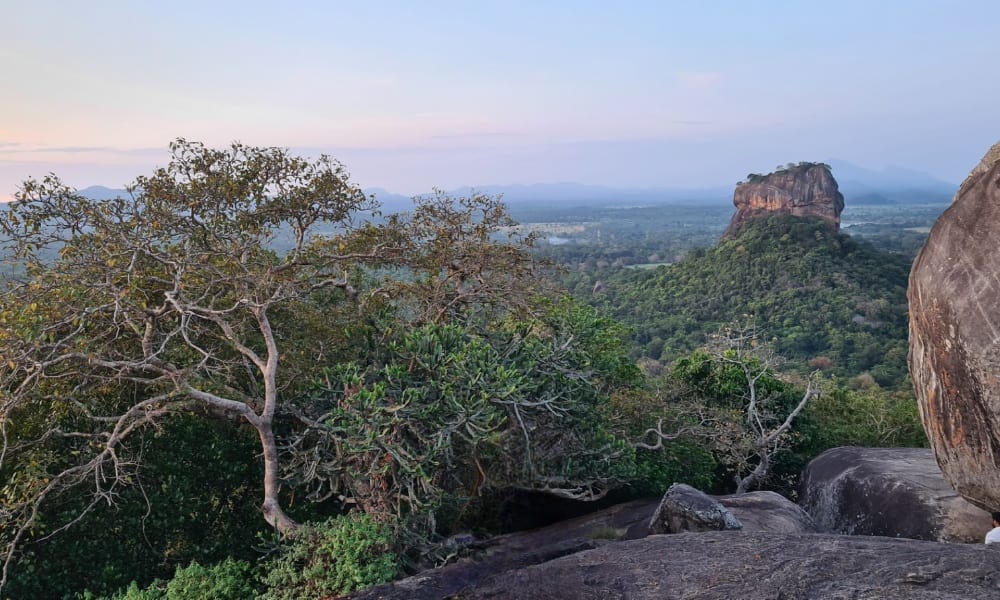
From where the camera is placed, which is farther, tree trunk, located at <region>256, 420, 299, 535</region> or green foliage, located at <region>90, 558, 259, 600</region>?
tree trunk, located at <region>256, 420, 299, 535</region>

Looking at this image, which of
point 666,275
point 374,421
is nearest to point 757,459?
point 374,421

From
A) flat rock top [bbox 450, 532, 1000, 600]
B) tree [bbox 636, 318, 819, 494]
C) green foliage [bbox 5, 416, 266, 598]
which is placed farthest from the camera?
tree [bbox 636, 318, 819, 494]

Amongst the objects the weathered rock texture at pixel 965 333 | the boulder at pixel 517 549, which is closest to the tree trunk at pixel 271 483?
the boulder at pixel 517 549

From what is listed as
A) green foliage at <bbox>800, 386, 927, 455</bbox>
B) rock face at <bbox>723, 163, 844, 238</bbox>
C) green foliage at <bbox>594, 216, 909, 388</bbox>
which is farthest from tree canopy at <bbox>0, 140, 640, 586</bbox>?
rock face at <bbox>723, 163, 844, 238</bbox>

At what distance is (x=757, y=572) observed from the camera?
19.0 ft

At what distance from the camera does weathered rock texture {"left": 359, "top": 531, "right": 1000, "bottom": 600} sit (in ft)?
17.0

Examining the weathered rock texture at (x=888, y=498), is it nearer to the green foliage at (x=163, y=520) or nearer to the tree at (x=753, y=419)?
the tree at (x=753, y=419)

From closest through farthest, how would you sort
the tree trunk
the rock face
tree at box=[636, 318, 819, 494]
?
1. the tree trunk
2. tree at box=[636, 318, 819, 494]
3. the rock face

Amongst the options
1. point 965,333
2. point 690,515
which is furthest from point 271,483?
point 965,333

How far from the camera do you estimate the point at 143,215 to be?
1059cm

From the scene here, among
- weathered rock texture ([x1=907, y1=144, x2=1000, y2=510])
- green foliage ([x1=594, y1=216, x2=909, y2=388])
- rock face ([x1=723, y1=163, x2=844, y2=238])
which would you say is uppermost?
rock face ([x1=723, y1=163, x2=844, y2=238])

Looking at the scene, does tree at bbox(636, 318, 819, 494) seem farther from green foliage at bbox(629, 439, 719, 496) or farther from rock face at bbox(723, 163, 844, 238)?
rock face at bbox(723, 163, 844, 238)

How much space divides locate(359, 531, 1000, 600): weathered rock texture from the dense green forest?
209 centimetres

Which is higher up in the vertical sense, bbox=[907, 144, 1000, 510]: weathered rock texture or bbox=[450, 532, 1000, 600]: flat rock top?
bbox=[907, 144, 1000, 510]: weathered rock texture
